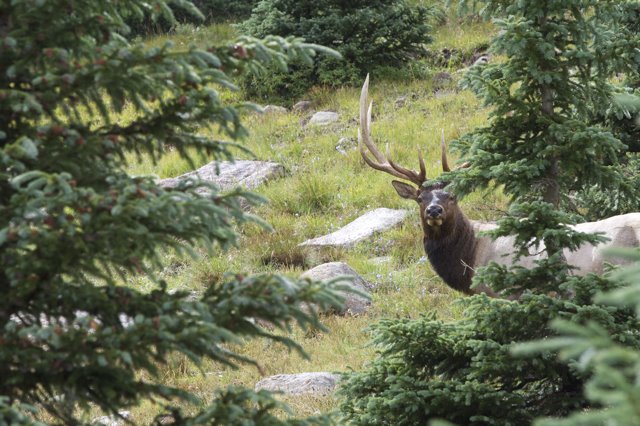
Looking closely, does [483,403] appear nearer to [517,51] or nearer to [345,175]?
[517,51]

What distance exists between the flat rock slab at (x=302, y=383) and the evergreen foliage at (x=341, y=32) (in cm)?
936

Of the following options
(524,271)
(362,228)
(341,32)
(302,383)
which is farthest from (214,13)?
(524,271)

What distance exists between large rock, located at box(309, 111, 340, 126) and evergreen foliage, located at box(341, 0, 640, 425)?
969 cm

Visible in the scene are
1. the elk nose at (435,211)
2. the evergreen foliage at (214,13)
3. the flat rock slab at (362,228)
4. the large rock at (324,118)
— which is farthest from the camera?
the evergreen foliage at (214,13)

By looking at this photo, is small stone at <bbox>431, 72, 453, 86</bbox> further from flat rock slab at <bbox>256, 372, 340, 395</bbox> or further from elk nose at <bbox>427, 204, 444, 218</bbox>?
flat rock slab at <bbox>256, 372, 340, 395</bbox>

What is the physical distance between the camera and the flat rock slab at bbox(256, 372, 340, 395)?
7.80 metres

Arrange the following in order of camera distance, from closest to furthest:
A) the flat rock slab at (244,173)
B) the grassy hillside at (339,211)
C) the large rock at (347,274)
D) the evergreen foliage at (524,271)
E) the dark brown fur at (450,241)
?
the evergreen foliage at (524,271)
the grassy hillside at (339,211)
the dark brown fur at (450,241)
the large rock at (347,274)
the flat rock slab at (244,173)

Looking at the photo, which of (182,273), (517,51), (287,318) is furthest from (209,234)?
(182,273)

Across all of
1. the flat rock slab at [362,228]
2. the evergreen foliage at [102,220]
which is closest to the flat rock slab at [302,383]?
the flat rock slab at [362,228]

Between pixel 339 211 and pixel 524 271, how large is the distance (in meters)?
7.48

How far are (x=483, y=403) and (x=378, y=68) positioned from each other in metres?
12.4

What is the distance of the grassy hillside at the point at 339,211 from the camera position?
891 centimetres

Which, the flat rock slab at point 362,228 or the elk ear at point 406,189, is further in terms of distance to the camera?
the flat rock slab at point 362,228

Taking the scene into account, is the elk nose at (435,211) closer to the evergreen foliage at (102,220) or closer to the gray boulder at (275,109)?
the evergreen foliage at (102,220)
